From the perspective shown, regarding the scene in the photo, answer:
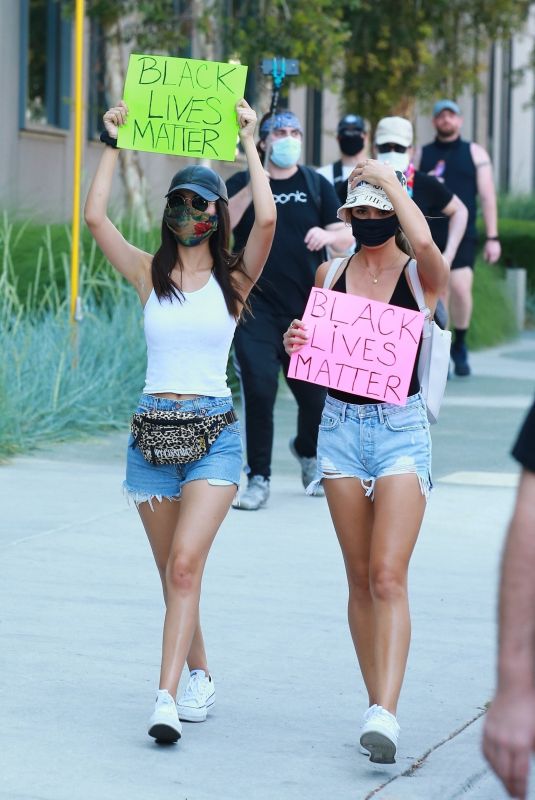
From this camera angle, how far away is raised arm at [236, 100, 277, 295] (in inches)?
198

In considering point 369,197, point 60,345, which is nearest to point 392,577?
point 369,197

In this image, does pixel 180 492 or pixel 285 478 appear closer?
pixel 180 492

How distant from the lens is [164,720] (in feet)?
15.1

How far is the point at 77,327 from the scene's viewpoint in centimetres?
1134

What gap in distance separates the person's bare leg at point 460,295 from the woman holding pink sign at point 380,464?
29.5ft

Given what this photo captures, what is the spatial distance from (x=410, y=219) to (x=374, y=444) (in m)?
0.64

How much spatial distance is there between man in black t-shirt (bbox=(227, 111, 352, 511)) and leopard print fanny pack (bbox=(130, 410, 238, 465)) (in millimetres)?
3375

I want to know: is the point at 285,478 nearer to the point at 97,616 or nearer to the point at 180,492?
the point at 97,616

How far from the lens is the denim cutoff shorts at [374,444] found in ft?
15.5

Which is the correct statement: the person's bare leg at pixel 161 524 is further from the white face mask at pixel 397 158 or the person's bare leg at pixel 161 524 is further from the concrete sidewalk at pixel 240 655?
the white face mask at pixel 397 158

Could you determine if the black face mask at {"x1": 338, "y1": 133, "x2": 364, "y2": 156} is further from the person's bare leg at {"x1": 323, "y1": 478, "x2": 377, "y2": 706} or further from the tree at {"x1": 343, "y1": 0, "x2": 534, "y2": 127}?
the tree at {"x1": 343, "y1": 0, "x2": 534, "y2": 127}

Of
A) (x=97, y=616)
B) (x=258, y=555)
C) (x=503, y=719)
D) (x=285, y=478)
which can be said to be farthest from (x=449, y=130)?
(x=503, y=719)

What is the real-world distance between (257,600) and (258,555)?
2.77 feet

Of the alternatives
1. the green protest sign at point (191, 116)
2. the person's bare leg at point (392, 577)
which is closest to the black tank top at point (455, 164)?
the green protest sign at point (191, 116)
